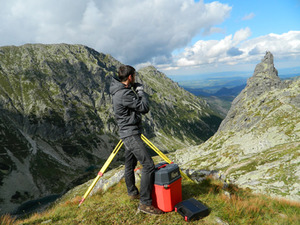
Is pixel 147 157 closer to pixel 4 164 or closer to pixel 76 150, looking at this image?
pixel 4 164

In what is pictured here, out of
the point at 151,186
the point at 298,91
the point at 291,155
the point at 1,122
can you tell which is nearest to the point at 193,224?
the point at 151,186

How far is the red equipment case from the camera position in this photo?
22.8 feet

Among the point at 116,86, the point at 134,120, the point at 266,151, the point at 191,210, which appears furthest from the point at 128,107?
the point at 266,151

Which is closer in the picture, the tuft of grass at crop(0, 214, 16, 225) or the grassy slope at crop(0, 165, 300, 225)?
the grassy slope at crop(0, 165, 300, 225)

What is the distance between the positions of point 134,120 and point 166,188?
2.98 m

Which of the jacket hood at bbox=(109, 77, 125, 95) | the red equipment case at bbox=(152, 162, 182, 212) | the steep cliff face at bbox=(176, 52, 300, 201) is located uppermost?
the jacket hood at bbox=(109, 77, 125, 95)

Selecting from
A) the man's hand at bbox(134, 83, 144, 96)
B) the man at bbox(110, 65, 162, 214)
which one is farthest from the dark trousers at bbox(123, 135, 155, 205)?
A: the man's hand at bbox(134, 83, 144, 96)

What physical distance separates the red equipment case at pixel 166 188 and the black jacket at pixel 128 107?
6.42 ft

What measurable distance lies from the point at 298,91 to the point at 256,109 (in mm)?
30396

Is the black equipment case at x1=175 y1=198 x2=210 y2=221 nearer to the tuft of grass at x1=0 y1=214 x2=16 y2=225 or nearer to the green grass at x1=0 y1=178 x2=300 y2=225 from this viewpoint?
the green grass at x1=0 y1=178 x2=300 y2=225

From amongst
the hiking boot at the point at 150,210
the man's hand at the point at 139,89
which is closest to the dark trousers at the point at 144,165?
the hiking boot at the point at 150,210

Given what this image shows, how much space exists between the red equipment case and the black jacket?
1955mm

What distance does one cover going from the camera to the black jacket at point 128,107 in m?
6.99

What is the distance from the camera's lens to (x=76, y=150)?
195500 millimetres
